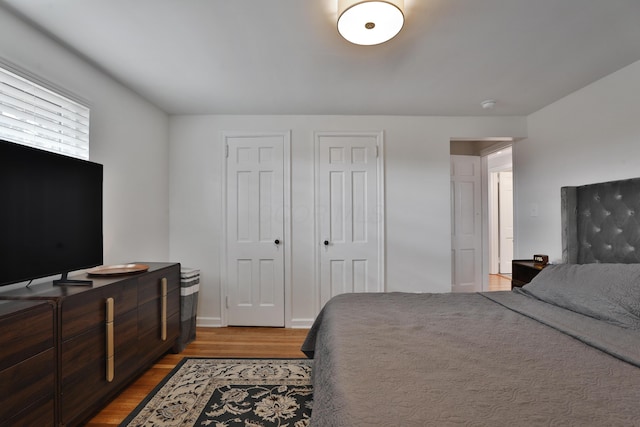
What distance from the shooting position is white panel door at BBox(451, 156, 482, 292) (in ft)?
13.6

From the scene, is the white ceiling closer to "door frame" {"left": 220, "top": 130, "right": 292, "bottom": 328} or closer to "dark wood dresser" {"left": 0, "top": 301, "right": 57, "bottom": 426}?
"door frame" {"left": 220, "top": 130, "right": 292, "bottom": 328}

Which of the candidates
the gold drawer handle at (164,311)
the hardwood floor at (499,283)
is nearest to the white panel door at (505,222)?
the hardwood floor at (499,283)

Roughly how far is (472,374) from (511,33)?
2.03 metres

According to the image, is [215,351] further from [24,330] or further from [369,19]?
[369,19]

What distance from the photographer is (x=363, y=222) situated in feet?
11.2

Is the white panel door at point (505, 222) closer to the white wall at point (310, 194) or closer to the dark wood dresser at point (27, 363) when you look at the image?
the white wall at point (310, 194)

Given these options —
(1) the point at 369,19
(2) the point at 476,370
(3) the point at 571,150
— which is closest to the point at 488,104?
(3) the point at 571,150

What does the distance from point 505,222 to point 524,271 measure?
388cm

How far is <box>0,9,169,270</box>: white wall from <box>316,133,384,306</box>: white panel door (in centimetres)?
176

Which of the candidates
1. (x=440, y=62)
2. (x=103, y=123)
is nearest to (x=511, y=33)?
(x=440, y=62)

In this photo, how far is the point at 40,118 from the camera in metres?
1.91

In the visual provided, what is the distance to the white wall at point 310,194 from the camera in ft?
11.1

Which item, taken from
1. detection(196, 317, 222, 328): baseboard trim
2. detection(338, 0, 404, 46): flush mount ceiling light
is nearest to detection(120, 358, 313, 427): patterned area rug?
detection(196, 317, 222, 328): baseboard trim

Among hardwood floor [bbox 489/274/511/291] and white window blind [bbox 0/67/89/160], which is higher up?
A: white window blind [bbox 0/67/89/160]
